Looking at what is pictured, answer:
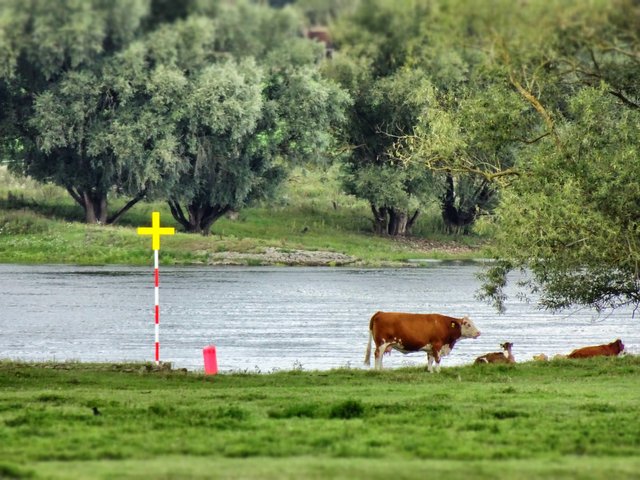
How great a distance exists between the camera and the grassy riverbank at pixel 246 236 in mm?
95562

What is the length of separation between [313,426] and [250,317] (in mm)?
37784

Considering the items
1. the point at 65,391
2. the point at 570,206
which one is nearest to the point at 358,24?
the point at 65,391

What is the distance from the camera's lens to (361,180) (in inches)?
4245

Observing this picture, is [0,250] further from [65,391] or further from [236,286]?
[65,391]

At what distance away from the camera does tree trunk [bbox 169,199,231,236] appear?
104 m

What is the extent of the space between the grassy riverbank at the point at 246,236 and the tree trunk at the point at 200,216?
127 centimetres

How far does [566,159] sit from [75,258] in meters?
61.8

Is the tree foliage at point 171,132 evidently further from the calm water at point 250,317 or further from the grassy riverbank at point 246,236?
the calm water at point 250,317

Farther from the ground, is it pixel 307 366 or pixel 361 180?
pixel 361 180

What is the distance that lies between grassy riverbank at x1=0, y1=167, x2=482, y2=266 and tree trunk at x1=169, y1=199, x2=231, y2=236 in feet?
4.17

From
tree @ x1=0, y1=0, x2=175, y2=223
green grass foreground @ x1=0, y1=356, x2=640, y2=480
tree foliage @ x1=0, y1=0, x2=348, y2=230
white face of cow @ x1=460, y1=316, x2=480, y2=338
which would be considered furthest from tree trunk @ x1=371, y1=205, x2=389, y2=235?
green grass foreground @ x1=0, y1=356, x2=640, y2=480

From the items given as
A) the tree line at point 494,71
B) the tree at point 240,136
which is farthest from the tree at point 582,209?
the tree at point 240,136

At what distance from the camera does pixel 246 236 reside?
107 metres

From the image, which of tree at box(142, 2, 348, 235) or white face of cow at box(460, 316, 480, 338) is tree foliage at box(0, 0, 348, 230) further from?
white face of cow at box(460, 316, 480, 338)
